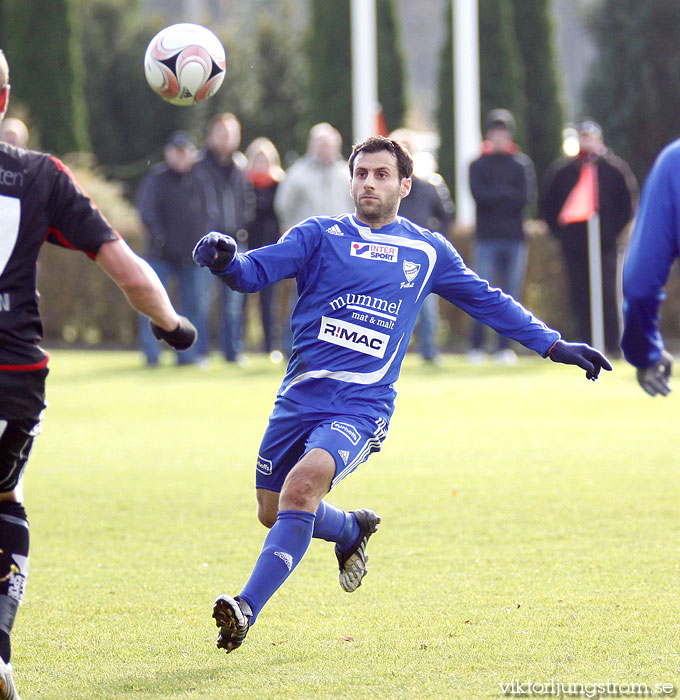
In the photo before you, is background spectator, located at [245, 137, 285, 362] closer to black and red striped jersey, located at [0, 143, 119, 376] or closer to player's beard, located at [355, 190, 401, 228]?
player's beard, located at [355, 190, 401, 228]

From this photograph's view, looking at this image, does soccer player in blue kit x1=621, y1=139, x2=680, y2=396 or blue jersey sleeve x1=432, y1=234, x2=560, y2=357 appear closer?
soccer player in blue kit x1=621, y1=139, x2=680, y2=396

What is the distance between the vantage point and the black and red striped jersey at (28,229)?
3.98 m

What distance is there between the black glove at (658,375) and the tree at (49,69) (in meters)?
25.5

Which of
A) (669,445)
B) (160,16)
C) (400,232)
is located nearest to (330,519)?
(400,232)

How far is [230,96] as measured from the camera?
36.6m

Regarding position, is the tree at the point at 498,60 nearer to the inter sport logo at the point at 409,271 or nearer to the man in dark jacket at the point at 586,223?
the man in dark jacket at the point at 586,223

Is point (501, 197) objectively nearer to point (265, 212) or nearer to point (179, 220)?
point (265, 212)

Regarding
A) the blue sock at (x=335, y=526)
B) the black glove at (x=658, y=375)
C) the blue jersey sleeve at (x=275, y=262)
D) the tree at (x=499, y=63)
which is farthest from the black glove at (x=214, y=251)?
the tree at (x=499, y=63)

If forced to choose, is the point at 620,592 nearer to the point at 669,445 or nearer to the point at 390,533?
the point at 390,533

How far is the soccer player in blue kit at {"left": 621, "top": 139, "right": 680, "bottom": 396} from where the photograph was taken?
4.23 m

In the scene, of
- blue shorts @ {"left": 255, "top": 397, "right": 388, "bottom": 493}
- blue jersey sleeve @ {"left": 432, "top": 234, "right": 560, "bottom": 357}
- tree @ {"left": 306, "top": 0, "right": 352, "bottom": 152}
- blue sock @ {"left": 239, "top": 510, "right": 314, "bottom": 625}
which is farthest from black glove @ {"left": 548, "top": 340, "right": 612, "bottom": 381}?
tree @ {"left": 306, "top": 0, "right": 352, "bottom": 152}

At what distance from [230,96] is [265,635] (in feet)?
108

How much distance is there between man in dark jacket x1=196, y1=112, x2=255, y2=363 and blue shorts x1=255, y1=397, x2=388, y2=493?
9.72 m

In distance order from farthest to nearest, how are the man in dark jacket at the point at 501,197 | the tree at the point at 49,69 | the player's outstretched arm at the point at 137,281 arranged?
the tree at the point at 49,69, the man in dark jacket at the point at 501,197, the player's outstretched arm at the point at 137,281
